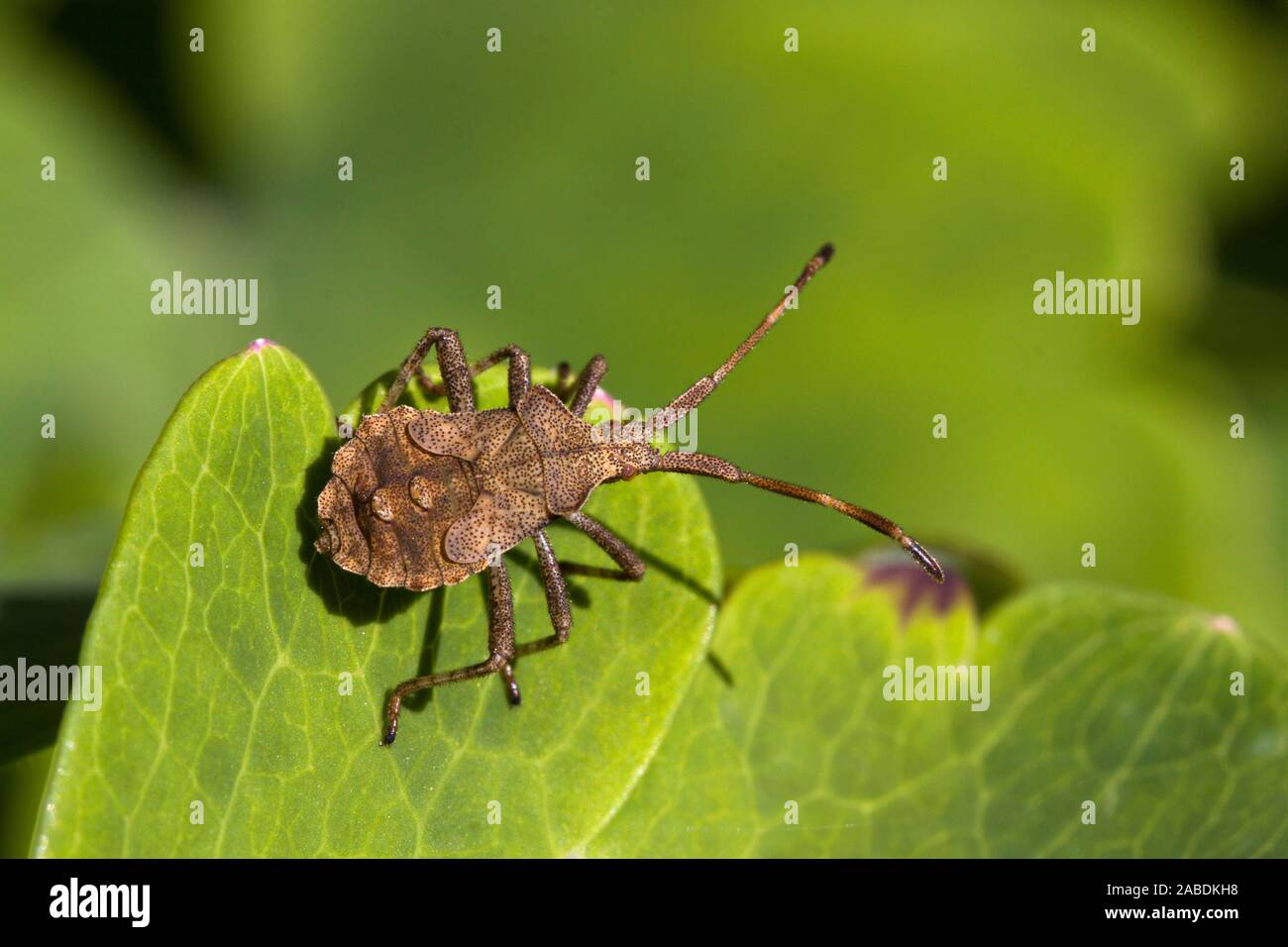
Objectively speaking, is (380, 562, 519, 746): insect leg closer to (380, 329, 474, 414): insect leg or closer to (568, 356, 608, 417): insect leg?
(380, 329, 474, 414): insect leg

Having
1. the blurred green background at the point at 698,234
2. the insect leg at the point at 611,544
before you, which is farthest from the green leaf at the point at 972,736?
the blurred green background at the point at 698,234

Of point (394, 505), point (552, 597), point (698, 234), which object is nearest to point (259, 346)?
point (394, 505)

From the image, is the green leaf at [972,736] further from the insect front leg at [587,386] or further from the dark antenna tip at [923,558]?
the insect front leg at [587,386]

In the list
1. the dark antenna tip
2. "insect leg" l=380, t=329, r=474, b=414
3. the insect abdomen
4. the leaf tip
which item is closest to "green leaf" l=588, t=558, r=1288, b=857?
the dark antenna tip
